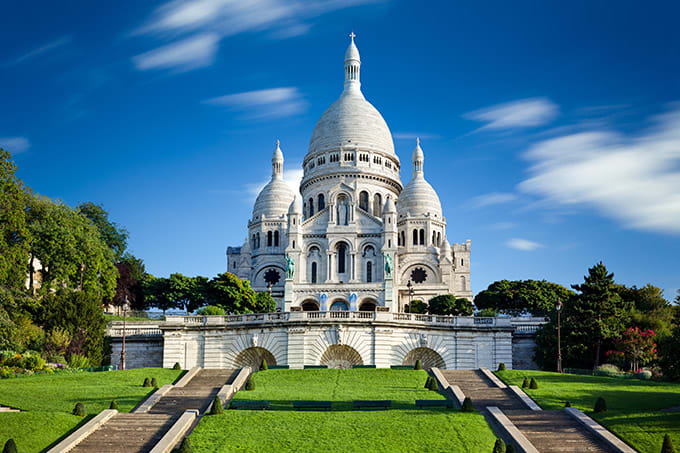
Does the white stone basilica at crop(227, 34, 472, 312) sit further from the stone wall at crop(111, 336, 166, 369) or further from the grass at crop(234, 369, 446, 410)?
the grass at crop(234, 369, 446, 410)

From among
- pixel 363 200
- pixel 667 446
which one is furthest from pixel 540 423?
pixel 363 200

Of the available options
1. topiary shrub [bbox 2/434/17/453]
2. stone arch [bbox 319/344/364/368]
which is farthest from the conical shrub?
stone arch [bbox 319/344/364/368]

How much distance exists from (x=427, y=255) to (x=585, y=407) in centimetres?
6834

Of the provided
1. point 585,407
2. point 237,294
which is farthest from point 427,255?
point 585,407

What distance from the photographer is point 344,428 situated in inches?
1161

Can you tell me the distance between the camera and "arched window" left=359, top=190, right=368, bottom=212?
107000 mm

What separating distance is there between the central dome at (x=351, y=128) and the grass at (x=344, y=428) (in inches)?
2997

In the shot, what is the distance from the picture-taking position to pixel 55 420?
3016 cm

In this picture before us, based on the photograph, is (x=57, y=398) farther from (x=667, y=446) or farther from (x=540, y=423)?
(x=667, y=446)

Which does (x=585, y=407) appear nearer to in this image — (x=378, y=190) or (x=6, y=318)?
(x=6, y=318)

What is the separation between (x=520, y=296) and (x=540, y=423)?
6103 centimetres

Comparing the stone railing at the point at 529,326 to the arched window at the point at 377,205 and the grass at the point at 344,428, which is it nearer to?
the grass at the point at 344,428

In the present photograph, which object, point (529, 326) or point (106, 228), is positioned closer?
point (529, 326)

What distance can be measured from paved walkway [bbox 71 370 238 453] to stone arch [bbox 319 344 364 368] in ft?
36.7
